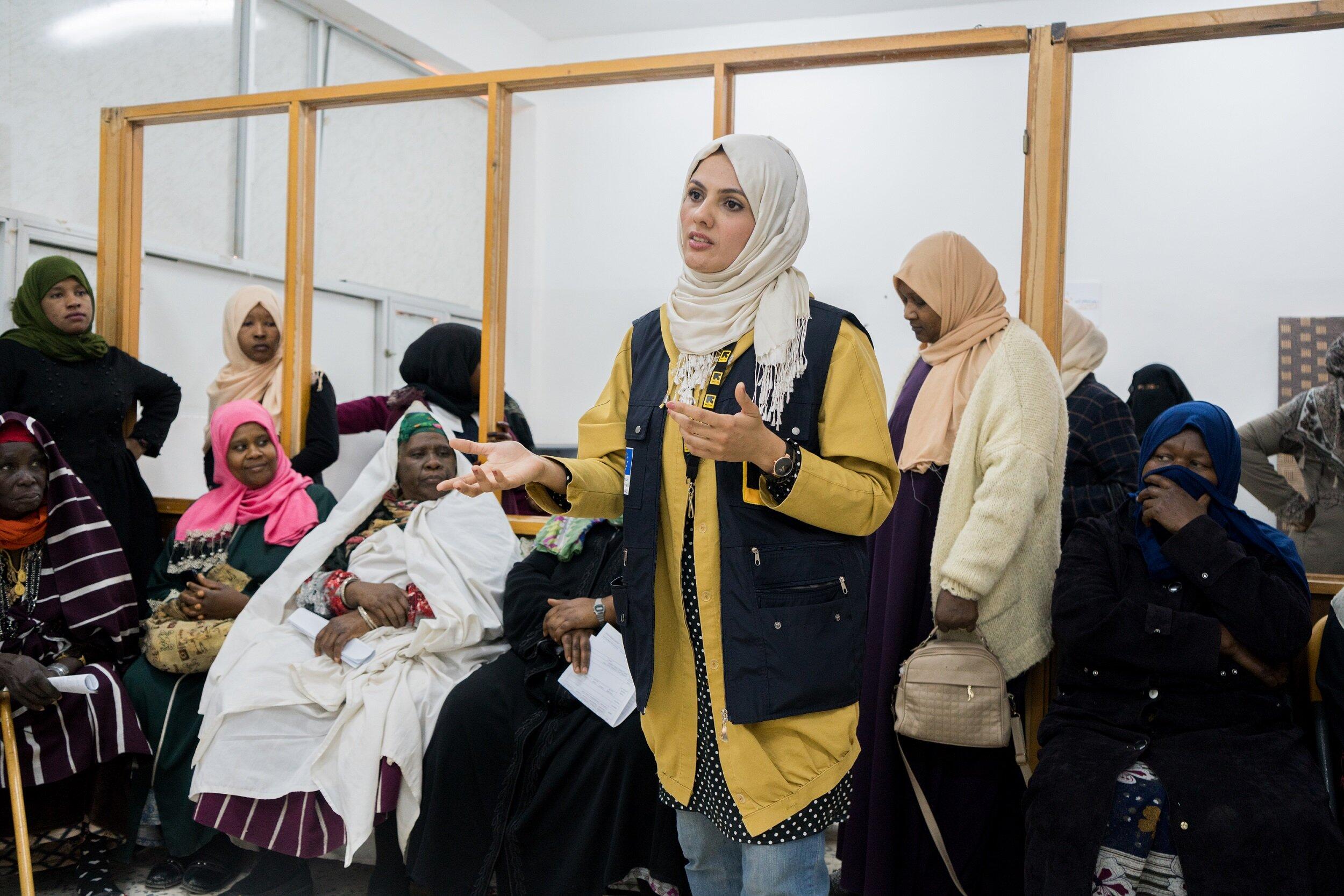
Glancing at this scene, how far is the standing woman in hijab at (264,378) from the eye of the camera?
3.51 m

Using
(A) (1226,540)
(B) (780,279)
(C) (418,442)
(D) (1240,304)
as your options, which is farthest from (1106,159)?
(C) (418,442)

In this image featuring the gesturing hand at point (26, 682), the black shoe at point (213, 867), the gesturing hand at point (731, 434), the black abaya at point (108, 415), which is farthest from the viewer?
the black abaya at point (108, 415)

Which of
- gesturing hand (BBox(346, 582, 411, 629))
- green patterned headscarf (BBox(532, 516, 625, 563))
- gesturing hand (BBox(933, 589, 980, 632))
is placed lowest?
gesturing hand (BBox(346, 582, 411, 629))

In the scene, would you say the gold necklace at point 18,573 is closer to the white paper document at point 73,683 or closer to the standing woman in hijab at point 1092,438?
the white paper document at point 73,683

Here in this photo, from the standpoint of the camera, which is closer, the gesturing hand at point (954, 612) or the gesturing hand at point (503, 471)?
the gesturing hand at point (503, 471)

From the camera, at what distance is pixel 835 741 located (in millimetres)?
1418

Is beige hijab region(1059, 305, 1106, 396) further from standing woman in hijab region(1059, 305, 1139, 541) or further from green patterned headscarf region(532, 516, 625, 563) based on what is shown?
green patterned headscarf region(532, 516, 625, 563)

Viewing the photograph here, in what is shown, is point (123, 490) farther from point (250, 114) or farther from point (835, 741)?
point (835, 741)

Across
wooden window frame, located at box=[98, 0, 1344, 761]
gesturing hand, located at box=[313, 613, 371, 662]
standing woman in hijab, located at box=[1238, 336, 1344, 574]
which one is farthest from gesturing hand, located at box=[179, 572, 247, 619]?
standing woman in hijab, located at box=[1238, 336, 1344, 574]

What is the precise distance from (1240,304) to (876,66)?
1.20 metres

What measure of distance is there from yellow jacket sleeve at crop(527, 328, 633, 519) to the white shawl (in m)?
1.10

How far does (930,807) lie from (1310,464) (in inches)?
53.5

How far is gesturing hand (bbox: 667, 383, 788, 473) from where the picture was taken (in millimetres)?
1228

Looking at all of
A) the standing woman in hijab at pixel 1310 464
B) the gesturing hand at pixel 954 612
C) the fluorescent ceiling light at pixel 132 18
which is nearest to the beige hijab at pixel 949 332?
the gesturing hand at pixel 954 612
